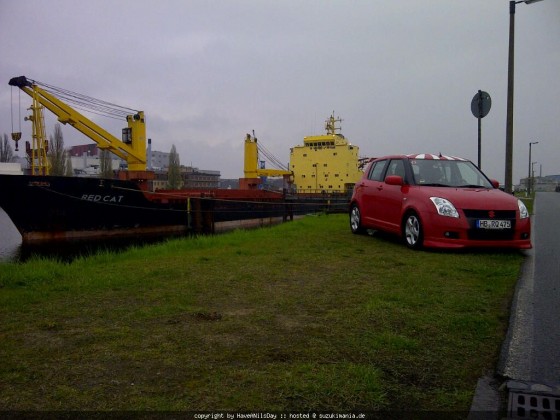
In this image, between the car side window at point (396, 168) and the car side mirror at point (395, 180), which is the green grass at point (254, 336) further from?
the car side window at point (396, 168)

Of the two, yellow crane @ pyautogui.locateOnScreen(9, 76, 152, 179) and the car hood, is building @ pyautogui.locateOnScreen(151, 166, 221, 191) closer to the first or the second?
yellow crane @ pyautogui.locateOnScreen(9, 76, 152, 179)

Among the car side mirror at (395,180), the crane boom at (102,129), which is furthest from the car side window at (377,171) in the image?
the crane boom at (102,129)

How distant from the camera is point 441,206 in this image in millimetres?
6488

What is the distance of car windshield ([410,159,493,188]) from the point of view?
7266 millimetres

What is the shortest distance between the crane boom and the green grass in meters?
21.5

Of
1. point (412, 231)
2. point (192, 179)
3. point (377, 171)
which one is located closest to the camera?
point (412, 231)

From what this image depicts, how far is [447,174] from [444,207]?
3.88 feet

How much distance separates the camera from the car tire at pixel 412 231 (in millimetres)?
6770

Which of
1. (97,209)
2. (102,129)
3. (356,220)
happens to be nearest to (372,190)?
(356,220)

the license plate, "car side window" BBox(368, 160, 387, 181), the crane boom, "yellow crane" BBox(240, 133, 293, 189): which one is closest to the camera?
the license plate

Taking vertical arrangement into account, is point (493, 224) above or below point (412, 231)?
above

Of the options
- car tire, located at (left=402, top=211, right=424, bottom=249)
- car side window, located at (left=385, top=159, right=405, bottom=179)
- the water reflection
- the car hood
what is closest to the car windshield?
car side window, located at (left=385, top=159, right=405, bottom=179)

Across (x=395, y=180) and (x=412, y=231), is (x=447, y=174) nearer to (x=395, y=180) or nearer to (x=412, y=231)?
(x=395, y=180)

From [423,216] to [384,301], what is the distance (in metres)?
3.27
